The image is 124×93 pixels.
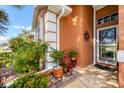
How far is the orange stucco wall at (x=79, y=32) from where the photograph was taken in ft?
18.9

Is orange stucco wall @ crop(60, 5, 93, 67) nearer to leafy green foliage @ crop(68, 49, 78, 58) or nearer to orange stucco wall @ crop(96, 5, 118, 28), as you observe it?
leafy green foliage @ crop(68, 49, 78, 58)

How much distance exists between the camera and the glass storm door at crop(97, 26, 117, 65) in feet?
18.4

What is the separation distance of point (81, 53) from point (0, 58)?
12.7ft

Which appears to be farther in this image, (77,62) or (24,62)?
(77,62)

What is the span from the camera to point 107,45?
19.5 feet

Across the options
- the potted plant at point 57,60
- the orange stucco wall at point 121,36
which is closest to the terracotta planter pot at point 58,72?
the potted plant at point 57,60

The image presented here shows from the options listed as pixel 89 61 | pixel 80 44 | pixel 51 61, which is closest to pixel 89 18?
pixel 80 44

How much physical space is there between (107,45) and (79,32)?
1.53 metres

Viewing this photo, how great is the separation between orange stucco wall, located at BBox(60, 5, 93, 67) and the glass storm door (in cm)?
45

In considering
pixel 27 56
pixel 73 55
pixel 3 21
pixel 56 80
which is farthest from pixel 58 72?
pixel 3 21

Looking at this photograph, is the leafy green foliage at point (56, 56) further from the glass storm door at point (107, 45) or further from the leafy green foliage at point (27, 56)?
the glass storm door at point (107, 45)

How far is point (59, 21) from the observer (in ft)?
17.8

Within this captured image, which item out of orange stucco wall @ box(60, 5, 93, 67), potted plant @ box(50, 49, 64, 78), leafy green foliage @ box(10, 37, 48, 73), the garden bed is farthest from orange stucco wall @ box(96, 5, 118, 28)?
leafy green foliage @ box(10, 37, 48, 73)
